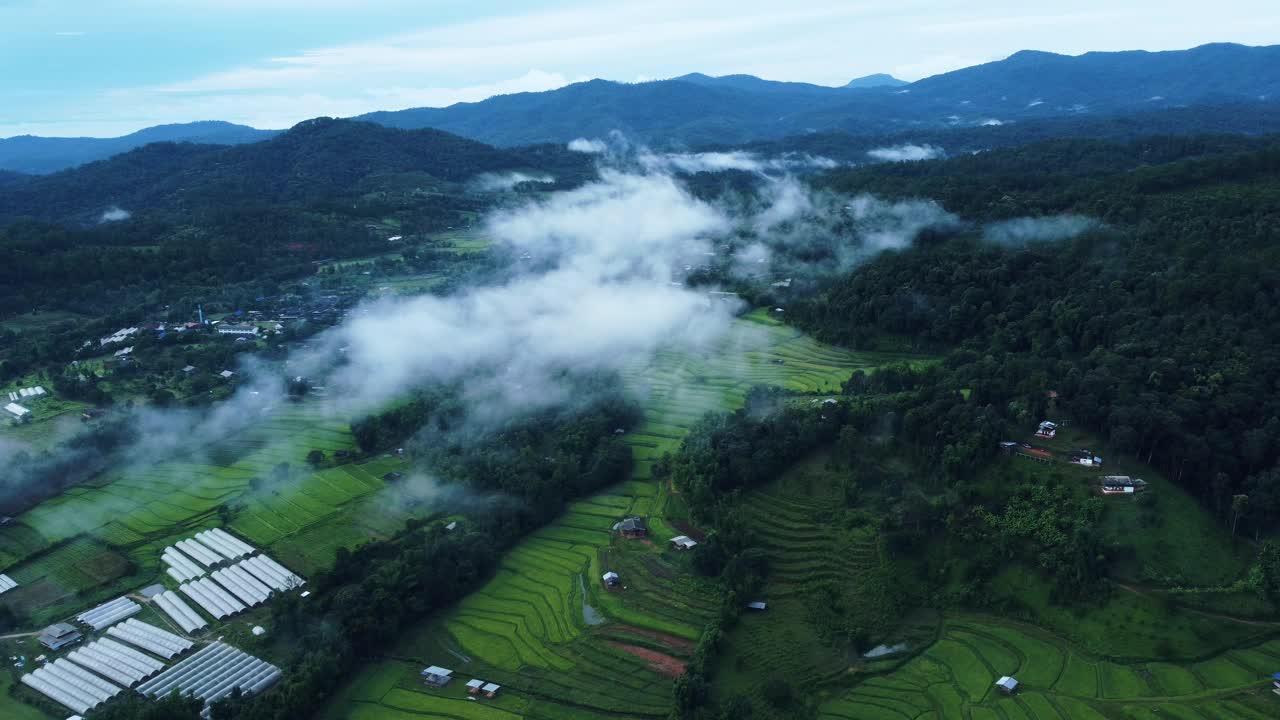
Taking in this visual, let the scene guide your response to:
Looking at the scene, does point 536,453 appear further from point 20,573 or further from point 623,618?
point 20,573

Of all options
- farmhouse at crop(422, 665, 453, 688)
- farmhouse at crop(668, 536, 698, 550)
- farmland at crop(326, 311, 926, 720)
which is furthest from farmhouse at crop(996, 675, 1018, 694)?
farmhouse at crop(422, 665, 453, 688)

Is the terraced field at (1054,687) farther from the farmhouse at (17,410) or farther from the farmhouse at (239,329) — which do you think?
the farmhouse at (239,329)

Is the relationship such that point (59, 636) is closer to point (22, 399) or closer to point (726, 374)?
point (22, 399)

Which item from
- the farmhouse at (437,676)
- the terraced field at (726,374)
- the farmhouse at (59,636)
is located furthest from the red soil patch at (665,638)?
the farmhouse at (59,636)

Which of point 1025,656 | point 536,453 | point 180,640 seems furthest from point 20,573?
point 1025,656

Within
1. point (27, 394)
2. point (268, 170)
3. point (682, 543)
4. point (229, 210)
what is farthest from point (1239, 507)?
point (268, 170)

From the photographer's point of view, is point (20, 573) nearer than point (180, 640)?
No
